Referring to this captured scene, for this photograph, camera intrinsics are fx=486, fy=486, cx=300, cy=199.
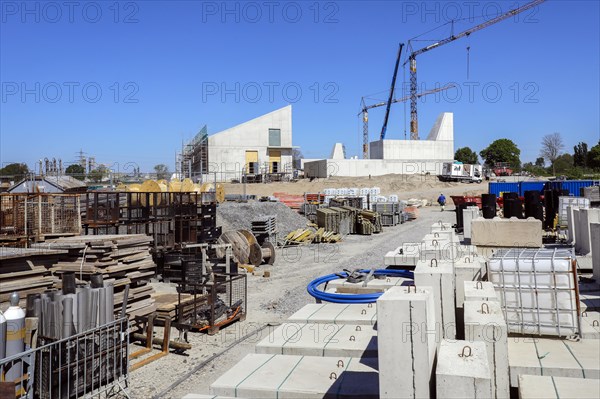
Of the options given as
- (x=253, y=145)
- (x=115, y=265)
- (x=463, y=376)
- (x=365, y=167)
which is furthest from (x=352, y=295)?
(x=365, y=167)

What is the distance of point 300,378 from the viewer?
4.14 meters

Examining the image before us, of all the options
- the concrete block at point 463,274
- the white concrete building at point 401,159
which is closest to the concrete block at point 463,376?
the concrete block at point 463,274

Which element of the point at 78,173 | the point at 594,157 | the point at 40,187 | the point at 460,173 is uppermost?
the point at 594,157

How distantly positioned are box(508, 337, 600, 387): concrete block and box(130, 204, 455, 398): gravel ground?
4577 millimetres

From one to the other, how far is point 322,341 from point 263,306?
7.64 m

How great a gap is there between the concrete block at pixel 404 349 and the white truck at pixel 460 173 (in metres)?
57.7

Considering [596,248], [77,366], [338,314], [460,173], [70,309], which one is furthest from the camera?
[460,173]

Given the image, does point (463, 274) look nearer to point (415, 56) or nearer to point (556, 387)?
point (556, 387)

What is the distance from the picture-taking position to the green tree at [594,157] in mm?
67562

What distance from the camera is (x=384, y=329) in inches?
125

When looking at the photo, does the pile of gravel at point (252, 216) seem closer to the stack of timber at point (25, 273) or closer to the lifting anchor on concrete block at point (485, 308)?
the stack of timber at point (25, 273)

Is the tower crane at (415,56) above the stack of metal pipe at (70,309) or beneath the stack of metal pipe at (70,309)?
above

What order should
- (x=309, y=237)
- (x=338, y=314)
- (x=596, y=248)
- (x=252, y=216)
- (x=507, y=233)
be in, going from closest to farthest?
(x=338, y=314)
(x=596, y=248)
(x=507, y=233)
(x=309, y=237)
(x=252, y=216)

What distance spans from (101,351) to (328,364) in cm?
396
